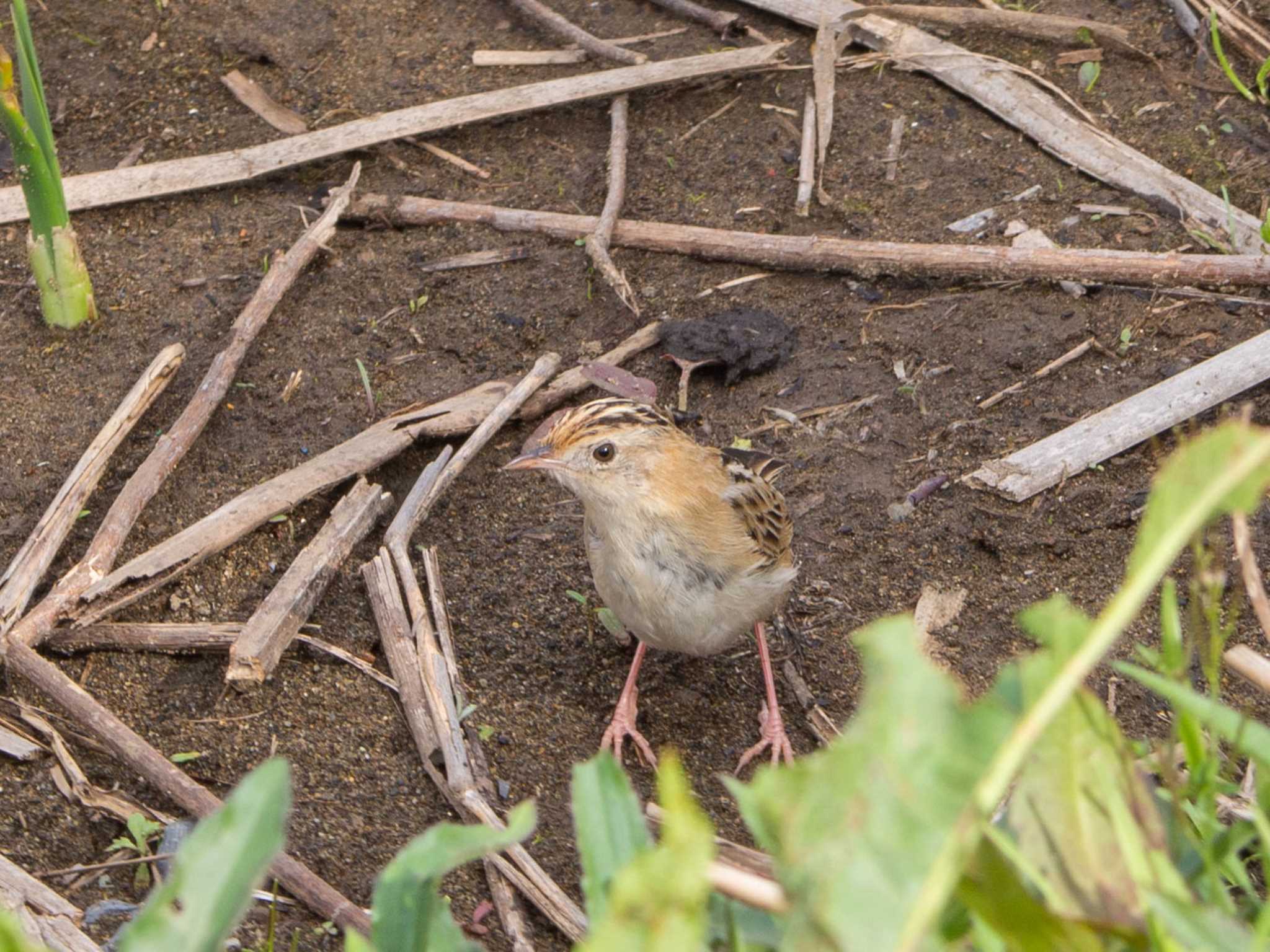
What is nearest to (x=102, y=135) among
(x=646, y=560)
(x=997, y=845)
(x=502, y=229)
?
(x=502, y=229)

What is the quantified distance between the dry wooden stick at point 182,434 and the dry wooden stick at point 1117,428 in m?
3.36

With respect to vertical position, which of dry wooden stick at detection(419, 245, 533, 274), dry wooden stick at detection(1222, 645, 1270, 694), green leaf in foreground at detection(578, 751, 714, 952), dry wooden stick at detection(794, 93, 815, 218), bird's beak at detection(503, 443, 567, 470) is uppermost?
green leaf in foreground at detection(578, 751, 714, 952)

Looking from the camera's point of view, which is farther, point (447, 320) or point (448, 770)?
point (447, 320)

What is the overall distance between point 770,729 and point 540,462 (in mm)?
1351

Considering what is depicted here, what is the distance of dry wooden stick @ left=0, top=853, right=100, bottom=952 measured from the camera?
12.4ft

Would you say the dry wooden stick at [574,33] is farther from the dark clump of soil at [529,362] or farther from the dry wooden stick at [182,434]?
the dry wooden stick at [182,434]

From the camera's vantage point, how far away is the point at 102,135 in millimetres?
7777

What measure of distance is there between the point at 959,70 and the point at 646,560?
451 centimetres

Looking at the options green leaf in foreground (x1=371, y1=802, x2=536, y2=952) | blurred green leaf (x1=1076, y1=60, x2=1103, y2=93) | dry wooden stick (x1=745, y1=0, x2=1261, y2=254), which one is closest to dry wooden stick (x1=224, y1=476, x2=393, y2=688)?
green leaf in foreground (x1=371, y1=802, x2=536, y2=952)

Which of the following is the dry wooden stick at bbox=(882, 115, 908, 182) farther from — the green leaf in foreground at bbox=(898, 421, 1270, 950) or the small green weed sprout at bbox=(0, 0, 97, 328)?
the green leaf in foreground at bbox=(898, 421, 1270, 950)

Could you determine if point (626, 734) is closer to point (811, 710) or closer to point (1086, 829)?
point (811, 710)

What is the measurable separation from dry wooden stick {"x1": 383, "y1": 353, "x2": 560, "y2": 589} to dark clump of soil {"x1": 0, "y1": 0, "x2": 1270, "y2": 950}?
0.59 ft

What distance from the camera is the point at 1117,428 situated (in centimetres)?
579

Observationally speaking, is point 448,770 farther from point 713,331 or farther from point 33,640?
point 713,331
